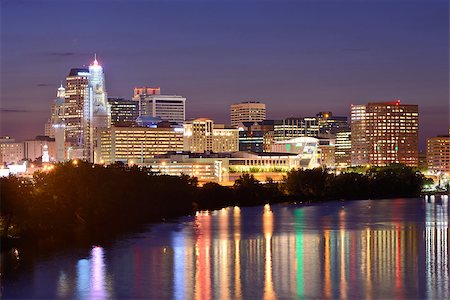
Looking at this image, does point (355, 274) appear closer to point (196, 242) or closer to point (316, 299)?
point (316, 299)

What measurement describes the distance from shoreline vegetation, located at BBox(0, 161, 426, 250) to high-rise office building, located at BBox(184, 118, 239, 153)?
202 feet

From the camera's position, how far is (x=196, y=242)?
1454 inches

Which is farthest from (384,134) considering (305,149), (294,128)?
(305,149)

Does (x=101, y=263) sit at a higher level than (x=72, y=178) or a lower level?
lower

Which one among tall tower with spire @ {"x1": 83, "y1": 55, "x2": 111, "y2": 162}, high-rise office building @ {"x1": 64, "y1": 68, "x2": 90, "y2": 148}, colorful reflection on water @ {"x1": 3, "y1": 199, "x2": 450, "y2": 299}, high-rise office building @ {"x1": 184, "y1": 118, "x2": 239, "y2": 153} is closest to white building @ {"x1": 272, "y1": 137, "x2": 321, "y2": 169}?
high-rise office building @ {"x1": 184, "y1": 118, "x2": 239, "y2": 153}

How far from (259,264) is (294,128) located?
5128 inches

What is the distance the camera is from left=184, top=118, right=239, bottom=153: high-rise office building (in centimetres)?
13362

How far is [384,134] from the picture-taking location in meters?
152

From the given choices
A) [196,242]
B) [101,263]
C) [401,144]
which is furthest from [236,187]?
[401,144]

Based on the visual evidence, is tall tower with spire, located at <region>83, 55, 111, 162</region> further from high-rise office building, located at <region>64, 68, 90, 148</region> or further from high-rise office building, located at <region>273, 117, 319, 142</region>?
high-rise office building, located at <region>273, 117, 319, 142</region>

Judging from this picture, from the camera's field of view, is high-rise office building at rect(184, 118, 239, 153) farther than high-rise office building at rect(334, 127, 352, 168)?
No

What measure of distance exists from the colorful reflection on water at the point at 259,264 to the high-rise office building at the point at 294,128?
112 metres

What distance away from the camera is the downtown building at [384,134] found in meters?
150

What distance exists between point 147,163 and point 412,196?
37.6 meters
